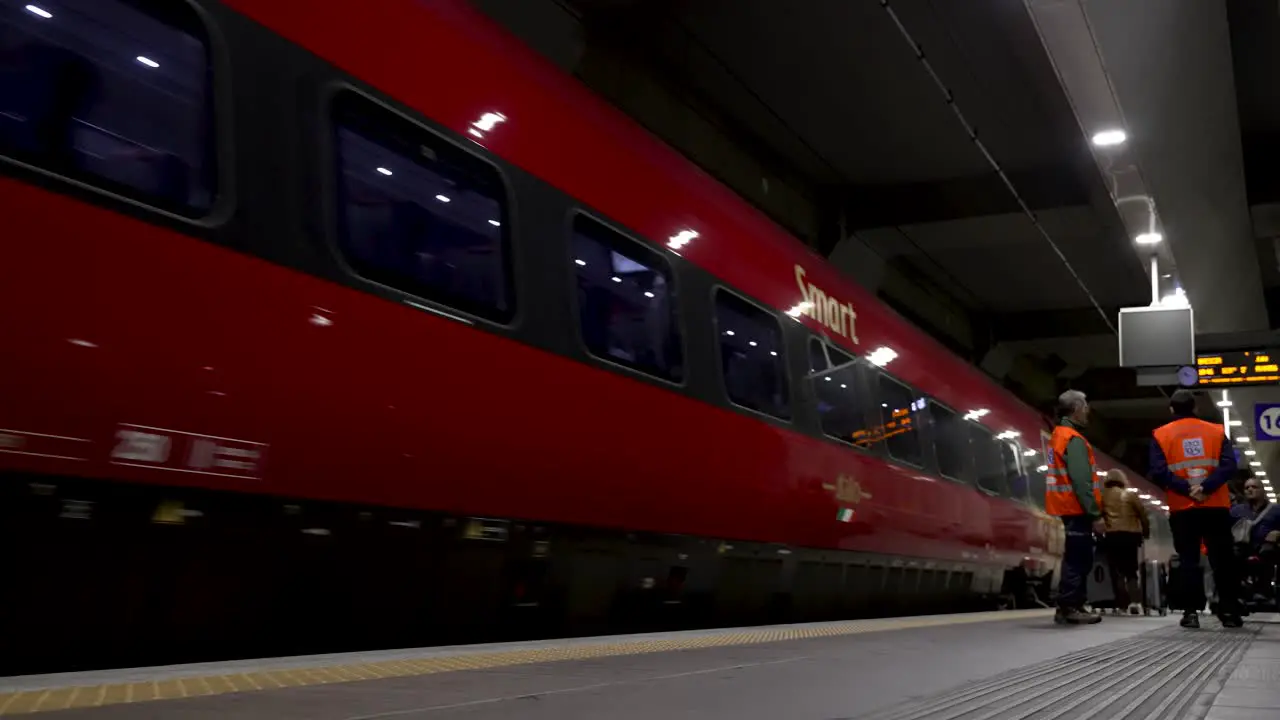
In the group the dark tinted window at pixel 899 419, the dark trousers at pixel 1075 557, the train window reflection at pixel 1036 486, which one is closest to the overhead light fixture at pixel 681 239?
the dark trousers at pixel 1075 557

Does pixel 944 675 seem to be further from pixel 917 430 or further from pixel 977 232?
pixel 977 232

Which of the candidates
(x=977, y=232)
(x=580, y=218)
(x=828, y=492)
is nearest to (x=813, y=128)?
(x=977, y=232)

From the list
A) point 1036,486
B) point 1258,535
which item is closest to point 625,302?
point 1258,535

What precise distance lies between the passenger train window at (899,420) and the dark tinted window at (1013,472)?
106 inches

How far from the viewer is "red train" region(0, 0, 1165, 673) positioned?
2.39 m

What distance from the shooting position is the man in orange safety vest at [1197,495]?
5.65 m

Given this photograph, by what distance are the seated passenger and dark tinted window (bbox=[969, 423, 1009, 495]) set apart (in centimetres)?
197

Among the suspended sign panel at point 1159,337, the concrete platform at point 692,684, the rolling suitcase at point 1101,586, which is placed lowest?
the rolling suitcase at point 1101,586

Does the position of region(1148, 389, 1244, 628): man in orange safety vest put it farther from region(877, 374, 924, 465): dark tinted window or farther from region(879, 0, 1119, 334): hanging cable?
region(879, 0, 1119, 334): hanging cable

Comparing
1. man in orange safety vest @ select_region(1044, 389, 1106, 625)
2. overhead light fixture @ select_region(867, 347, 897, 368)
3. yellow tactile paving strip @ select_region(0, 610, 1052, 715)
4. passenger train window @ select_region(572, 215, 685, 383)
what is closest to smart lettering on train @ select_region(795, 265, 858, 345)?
overhead light fixture @ select_region(867, 347, 897, 368)

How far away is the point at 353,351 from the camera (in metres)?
3.07

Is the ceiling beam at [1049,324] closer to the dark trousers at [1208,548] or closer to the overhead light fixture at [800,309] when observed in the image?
the dark trousers at [1208,548]

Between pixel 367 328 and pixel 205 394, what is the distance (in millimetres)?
621

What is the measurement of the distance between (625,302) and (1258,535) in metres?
6.18
